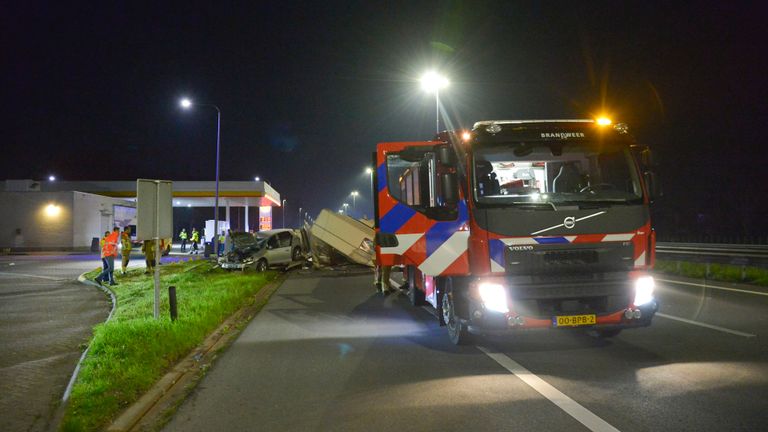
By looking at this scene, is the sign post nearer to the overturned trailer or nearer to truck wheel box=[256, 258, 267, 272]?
the overturned trailer

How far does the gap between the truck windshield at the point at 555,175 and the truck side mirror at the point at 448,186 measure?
27 cm

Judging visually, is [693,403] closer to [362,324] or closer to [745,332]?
[745,332]

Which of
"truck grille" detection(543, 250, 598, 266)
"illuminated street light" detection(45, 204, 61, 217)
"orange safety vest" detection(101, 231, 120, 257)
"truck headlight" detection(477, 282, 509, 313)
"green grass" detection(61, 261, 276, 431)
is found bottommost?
"green grass" detection(61, 261, 276, 431)

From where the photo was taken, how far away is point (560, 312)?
23.3 feet

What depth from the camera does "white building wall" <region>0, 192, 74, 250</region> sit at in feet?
135

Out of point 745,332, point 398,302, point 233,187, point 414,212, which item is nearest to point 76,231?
point 233,187

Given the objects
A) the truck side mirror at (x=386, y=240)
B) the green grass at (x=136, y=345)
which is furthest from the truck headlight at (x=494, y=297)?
the green grass at (x=136, y=345)

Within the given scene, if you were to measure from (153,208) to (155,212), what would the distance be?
75 millimetres

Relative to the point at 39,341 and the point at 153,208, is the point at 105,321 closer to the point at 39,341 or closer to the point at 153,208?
the point at 39,341

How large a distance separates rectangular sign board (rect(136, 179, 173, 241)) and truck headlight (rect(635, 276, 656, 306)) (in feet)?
23.3

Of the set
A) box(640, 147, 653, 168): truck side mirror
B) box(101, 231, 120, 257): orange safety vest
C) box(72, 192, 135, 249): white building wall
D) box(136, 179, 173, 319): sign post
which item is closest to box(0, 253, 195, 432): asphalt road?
box(101, 231, 120, 257): orange safety vest

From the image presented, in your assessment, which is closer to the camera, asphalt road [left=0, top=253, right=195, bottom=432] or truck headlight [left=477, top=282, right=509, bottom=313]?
asphalt road [left=0, top=253, right=195, bottom=432]

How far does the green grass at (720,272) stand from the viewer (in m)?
16.5

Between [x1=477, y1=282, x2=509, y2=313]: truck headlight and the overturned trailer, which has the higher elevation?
the overturned trailer
